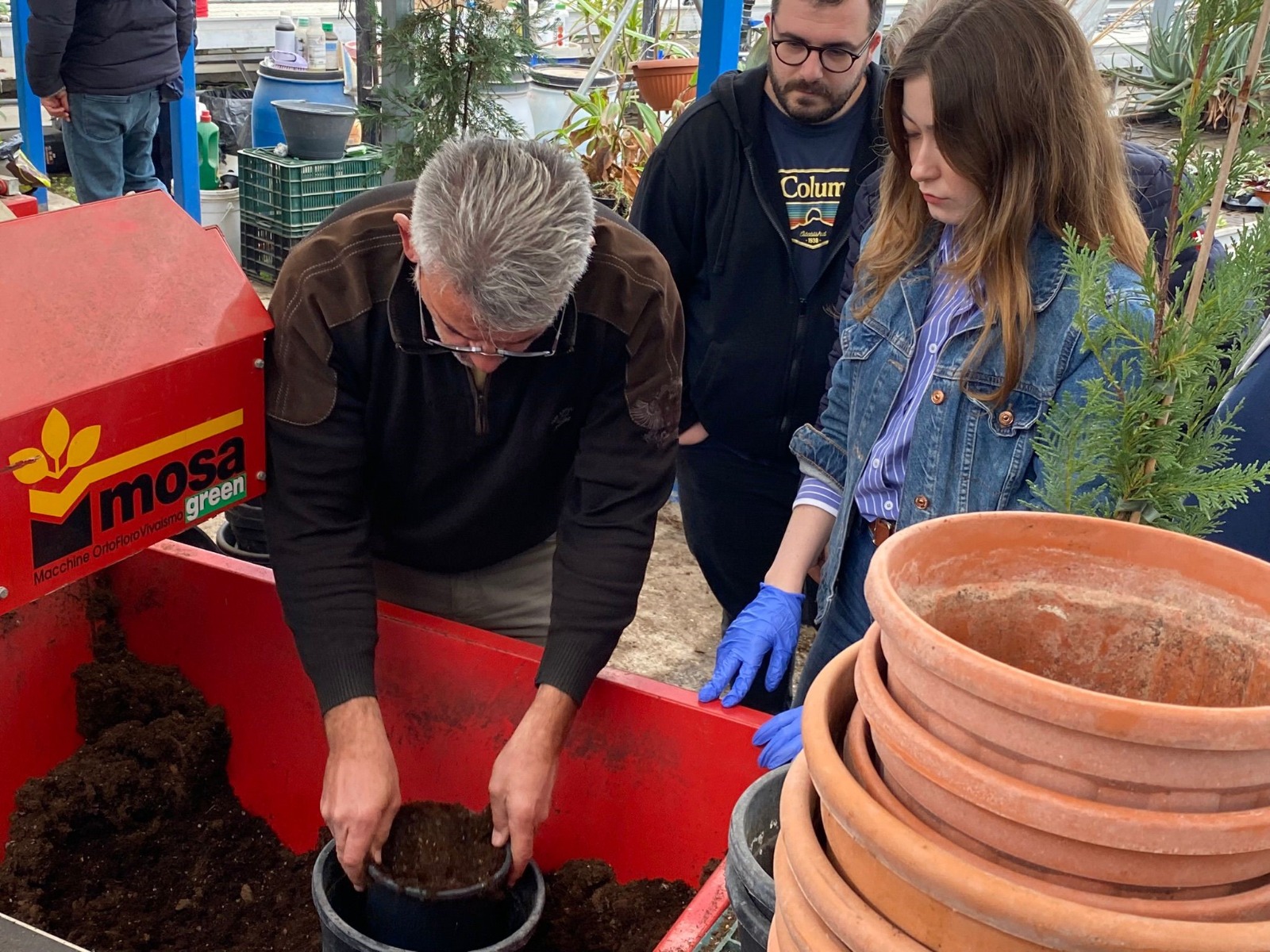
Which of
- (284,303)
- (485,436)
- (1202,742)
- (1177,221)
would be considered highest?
(1177,221)

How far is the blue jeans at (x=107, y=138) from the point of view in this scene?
5.36 meters

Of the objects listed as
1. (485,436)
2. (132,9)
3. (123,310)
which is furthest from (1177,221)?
(132,9)

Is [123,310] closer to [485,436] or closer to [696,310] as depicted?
[485,436]

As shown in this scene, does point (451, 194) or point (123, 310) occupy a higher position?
point (451, 194)

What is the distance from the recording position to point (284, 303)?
5.90 ft

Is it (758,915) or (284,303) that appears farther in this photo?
(284,303)

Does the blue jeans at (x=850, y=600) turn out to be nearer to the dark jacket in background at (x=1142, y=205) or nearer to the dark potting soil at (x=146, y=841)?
the dark jacket in background at (x=1142, y=205)

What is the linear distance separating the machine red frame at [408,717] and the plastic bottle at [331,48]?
596 cm

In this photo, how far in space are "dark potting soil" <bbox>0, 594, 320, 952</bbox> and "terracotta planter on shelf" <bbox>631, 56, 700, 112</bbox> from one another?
357 centimetres

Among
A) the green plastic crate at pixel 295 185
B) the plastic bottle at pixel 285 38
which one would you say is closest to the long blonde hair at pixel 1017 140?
the green plastic crate at pixel 295 185

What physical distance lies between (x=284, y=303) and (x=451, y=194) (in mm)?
356

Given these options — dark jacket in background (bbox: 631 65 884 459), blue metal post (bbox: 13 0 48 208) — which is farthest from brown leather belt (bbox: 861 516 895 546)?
blue metal post (bbox: 13 0 48 208)

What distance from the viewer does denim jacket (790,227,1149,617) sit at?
1568 mm

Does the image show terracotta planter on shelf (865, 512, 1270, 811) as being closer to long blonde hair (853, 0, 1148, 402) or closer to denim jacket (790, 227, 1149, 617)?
denim jacket (790, 227, 1149, 617)
